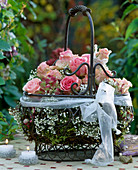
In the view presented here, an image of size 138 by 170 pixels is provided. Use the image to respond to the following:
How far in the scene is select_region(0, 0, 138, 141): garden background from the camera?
2.05 m

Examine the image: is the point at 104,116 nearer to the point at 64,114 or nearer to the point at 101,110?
the point at 101,110

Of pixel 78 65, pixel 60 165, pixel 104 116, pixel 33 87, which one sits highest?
pixel 78 65

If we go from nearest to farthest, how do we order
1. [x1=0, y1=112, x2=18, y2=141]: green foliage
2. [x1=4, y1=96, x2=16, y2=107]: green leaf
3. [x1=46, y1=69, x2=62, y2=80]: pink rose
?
[x1=46, y1=69, x2=62, y2=80]: pink rose < [x1=0, y1=112, x2=18, y2=141]: green foliage < [x1=4, y1=96, x2=16, y2=107]: green leaf

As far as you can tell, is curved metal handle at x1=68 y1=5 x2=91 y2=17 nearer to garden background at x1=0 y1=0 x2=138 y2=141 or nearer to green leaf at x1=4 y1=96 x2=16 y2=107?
garden background at x1=0 y1=0 x2=138 y2=141

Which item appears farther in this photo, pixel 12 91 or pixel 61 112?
pixel 12 91

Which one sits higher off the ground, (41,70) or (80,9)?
(80,9)

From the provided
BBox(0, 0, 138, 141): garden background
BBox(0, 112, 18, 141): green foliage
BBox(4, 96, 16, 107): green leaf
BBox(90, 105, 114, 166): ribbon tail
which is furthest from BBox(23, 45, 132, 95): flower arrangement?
BBox(4, 96, 16, 107): green leaf

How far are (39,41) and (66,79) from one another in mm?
2053

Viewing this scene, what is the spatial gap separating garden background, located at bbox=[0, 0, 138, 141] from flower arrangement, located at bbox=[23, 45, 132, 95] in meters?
0.29

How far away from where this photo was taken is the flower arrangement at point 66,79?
4.82 feet

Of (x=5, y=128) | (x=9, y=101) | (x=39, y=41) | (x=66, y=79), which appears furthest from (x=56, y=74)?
(x=39, y=41)

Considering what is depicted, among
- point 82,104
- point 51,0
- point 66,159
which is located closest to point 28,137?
point 66,159

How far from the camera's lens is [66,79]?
57.7 inches

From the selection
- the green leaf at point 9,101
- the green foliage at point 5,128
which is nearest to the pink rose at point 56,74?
the green foliage at point 5,128
